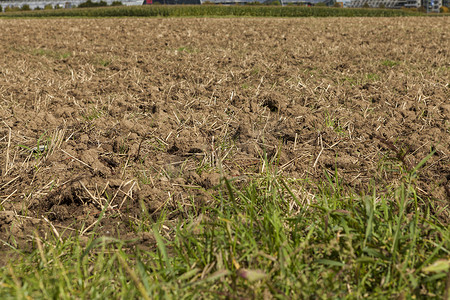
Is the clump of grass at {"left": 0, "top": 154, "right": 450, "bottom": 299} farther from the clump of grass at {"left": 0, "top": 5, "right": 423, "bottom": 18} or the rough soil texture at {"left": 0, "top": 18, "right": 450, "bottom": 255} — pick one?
the clump of grass at {"left": 0, "top": 5, "right": 423, "bottom": 18}

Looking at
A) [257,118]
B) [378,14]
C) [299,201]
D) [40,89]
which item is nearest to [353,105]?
[257,118]

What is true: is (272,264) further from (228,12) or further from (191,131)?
(228,12)

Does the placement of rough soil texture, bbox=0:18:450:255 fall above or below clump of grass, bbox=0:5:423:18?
below

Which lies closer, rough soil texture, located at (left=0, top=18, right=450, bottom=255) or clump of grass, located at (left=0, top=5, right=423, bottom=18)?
rough soil texture, located at (left=0, top=18, right=450, bottom=255)

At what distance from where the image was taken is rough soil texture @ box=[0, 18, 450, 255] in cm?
228

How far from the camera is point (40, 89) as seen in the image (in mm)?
4512

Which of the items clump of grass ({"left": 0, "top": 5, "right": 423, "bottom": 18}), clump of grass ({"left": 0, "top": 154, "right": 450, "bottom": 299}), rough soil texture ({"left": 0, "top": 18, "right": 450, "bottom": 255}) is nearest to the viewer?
clump of grass ({"left": 0, "top": 154, "right": 450, "bottom": 299})

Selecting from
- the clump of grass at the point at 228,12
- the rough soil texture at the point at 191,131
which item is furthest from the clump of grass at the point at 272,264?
the clump of grass at the point at 228,12

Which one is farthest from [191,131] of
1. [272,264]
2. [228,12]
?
[228,12]

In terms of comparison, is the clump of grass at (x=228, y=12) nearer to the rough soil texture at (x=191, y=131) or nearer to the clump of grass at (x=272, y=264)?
the rough soil texture at (x=191, y=131)

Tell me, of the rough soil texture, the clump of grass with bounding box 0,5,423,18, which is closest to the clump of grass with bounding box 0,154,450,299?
the rough soil texture

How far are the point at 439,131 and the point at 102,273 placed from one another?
2.81 m

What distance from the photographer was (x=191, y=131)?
315 centimetres

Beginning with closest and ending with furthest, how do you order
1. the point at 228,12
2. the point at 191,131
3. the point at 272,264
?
the point at 272,264 → the point at 191,131 → the point at 228,12
